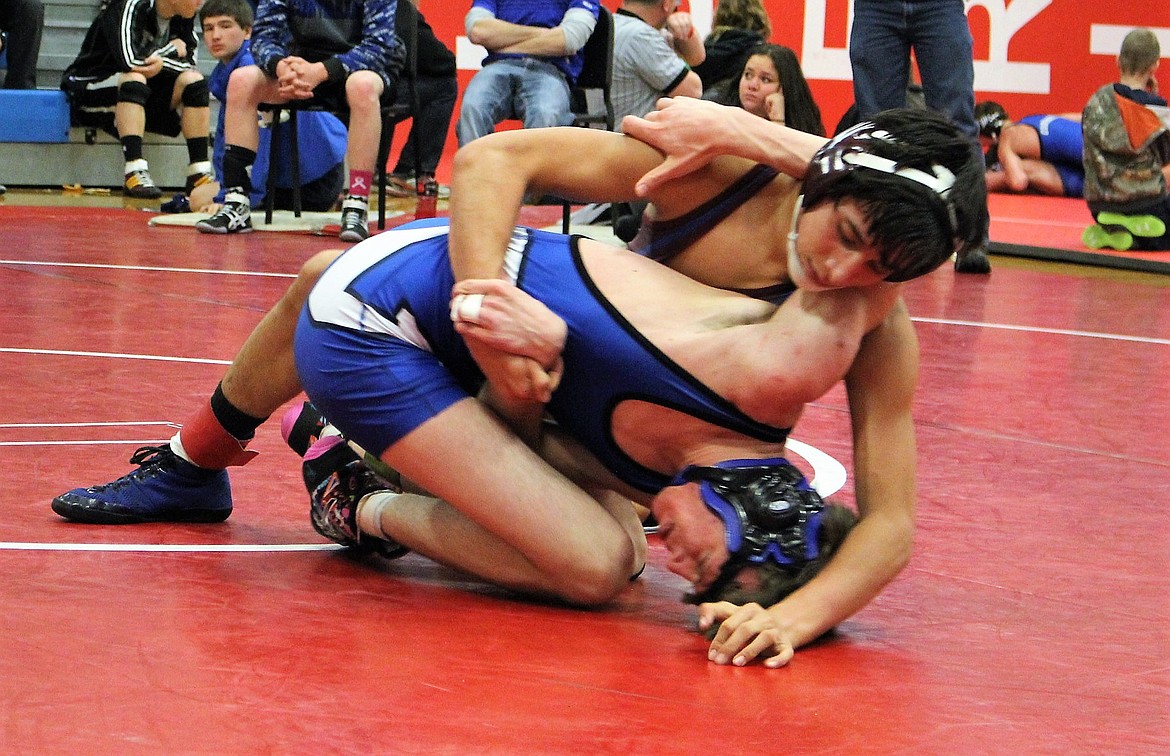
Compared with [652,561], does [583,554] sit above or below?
above

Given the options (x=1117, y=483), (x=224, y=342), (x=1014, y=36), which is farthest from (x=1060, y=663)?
(x=1014, y=36)

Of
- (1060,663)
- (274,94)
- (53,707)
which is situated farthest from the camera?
(274,94)

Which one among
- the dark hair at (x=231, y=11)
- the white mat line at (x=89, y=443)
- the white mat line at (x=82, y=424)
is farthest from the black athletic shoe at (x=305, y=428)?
the dark hair at (x=231, y=11)

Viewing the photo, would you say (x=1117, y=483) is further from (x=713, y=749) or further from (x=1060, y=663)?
(x=713, y=749)

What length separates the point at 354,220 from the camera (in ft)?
20.1

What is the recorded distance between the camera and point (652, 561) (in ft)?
7.53

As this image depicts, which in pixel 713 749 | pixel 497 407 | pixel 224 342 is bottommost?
pixel 224 342

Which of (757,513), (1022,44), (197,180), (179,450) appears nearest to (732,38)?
(197,180)

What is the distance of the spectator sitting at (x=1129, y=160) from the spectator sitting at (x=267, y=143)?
3494mm

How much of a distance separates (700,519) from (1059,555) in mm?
739

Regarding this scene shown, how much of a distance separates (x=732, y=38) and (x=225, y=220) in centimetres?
261

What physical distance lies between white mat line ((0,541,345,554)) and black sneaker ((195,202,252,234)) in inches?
175

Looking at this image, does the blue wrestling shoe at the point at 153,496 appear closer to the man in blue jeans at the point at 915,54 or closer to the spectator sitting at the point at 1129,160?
the man in blue jeans at the point at 915,54

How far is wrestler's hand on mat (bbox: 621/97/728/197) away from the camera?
1.90 m
